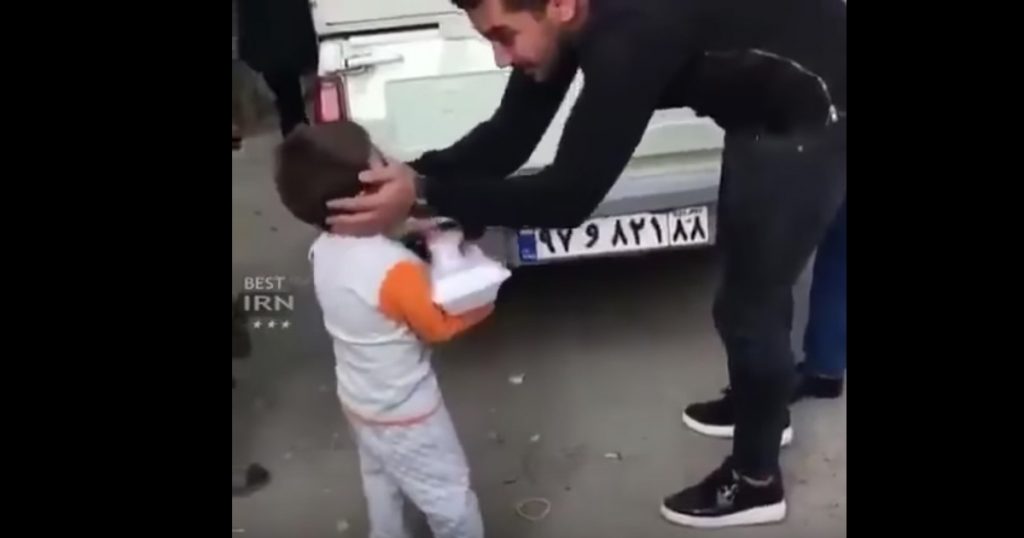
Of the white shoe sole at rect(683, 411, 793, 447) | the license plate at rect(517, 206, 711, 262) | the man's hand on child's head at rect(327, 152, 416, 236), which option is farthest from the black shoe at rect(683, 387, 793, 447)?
the man's hand on child's head at rect(327, 152, 416, 236)

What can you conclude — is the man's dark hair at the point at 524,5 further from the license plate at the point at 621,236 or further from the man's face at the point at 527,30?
the license plate at the point at 621,236

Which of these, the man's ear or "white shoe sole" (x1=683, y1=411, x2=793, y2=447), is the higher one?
the man's ear

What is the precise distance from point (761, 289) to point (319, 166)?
338mm

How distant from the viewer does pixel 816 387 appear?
37.7 inches

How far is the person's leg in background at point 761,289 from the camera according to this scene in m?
→ 0.88

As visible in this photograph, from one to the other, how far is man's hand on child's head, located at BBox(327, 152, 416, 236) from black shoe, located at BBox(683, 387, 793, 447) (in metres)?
0.30

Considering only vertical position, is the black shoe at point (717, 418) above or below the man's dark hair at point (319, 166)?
below

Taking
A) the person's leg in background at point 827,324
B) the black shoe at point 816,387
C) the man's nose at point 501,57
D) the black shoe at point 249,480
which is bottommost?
the black shoe at point 249,480

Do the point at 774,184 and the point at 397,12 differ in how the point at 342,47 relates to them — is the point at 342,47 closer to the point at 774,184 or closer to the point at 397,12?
the point at 397,12

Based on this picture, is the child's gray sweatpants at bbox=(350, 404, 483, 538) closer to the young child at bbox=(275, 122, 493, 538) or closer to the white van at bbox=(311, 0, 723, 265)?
the young child at bbox=(275, 122, 493, 538)

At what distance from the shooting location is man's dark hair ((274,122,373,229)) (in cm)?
83

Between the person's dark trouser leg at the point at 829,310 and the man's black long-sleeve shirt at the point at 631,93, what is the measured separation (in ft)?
0.30

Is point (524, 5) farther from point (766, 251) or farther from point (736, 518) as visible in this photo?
point (736, 518)

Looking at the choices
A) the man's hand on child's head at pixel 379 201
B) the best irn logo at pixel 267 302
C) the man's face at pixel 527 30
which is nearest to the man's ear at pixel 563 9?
the man's face at pixel 527 30
